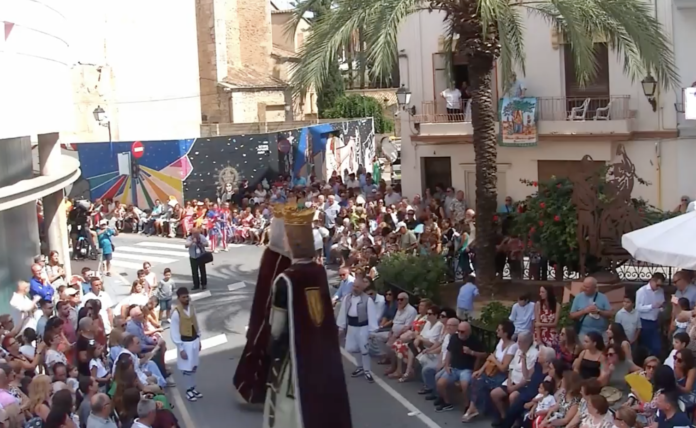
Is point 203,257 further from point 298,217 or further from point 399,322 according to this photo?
point 298,217

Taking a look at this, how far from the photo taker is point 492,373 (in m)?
11.0

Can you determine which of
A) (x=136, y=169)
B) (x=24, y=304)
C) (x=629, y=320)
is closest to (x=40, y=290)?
(x=24, y=304)

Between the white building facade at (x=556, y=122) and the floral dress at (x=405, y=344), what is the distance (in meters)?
11.4

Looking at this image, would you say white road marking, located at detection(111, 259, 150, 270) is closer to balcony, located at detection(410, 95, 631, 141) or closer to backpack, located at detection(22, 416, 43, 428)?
balcony, located at detection(410, 95, 631, 141)

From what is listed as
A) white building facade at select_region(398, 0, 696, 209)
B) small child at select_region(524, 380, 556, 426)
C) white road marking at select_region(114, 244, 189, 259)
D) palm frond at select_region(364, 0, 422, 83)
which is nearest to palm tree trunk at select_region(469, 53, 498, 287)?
palm frond at select_region(364, 0, 422, 83)

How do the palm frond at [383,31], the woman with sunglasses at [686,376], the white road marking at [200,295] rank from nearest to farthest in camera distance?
the woman with sunglasses at [686,376] → the palm frond at [383,31] → the white road marking at [200,295]

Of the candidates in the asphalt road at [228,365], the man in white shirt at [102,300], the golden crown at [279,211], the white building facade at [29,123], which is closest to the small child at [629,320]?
the asphalt road at [228,365]

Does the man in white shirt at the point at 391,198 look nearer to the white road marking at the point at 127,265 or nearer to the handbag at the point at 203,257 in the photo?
the handbag at the point at 203,257

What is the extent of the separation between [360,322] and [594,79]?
1291 centimetres

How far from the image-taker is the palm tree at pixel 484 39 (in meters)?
14.6

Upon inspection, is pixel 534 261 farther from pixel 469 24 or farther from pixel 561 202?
pixel 469 24

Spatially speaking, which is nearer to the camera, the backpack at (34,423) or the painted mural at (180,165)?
the backpack at (34,423)

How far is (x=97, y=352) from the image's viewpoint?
11.1m

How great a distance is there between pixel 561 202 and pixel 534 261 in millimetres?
1527
